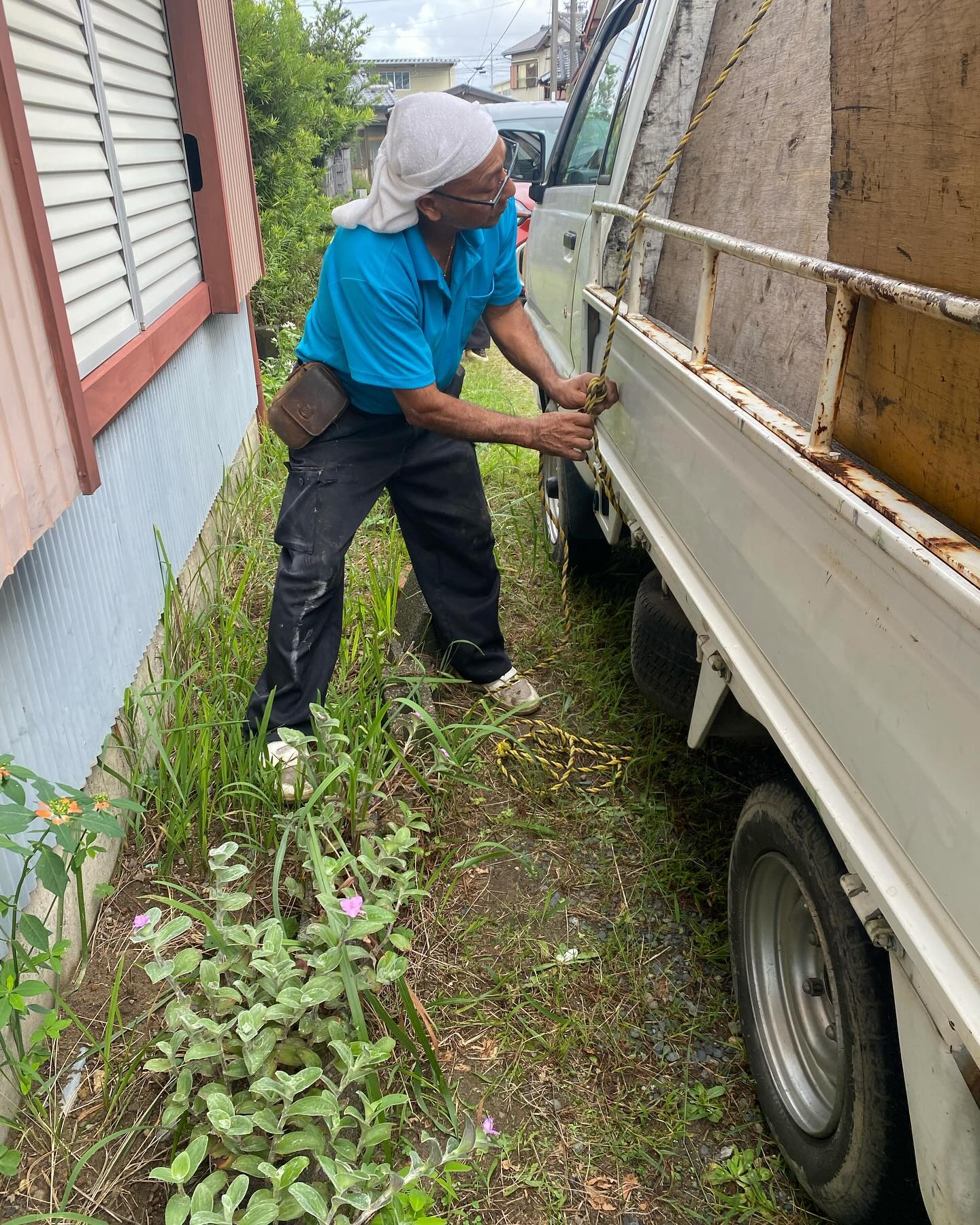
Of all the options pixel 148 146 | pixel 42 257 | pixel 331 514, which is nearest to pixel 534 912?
pixel 331 514

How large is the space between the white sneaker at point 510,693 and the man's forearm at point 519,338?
0.99 m

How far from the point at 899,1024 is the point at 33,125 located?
2.63 meters

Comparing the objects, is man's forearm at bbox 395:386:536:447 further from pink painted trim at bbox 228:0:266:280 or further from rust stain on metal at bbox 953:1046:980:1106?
pink painted trim at bbox 228:0:266:280

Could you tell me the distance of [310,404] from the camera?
248 cm

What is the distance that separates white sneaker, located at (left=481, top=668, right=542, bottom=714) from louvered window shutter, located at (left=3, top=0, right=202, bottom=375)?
1.59m

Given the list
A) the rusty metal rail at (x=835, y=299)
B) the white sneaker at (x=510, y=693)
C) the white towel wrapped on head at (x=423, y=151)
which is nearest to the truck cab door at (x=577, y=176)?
the white towel wrapped on head at (x=423, y=151)

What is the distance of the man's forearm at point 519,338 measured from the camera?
2834 millimetres

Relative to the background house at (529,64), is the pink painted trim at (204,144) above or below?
below

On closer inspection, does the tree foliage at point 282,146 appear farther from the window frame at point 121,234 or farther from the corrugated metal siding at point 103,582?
the corrugated metal siding at point 103,582

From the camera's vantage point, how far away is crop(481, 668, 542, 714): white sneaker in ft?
10.0

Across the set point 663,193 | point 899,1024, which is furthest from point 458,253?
point 899,1024

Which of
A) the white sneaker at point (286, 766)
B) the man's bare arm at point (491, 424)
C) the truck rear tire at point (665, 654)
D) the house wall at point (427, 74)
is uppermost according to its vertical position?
the house wall at point (427, 74)

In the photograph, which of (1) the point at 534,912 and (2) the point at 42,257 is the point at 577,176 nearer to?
(2) the point at 42,257

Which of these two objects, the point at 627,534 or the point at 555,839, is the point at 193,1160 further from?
the point at 627,534
